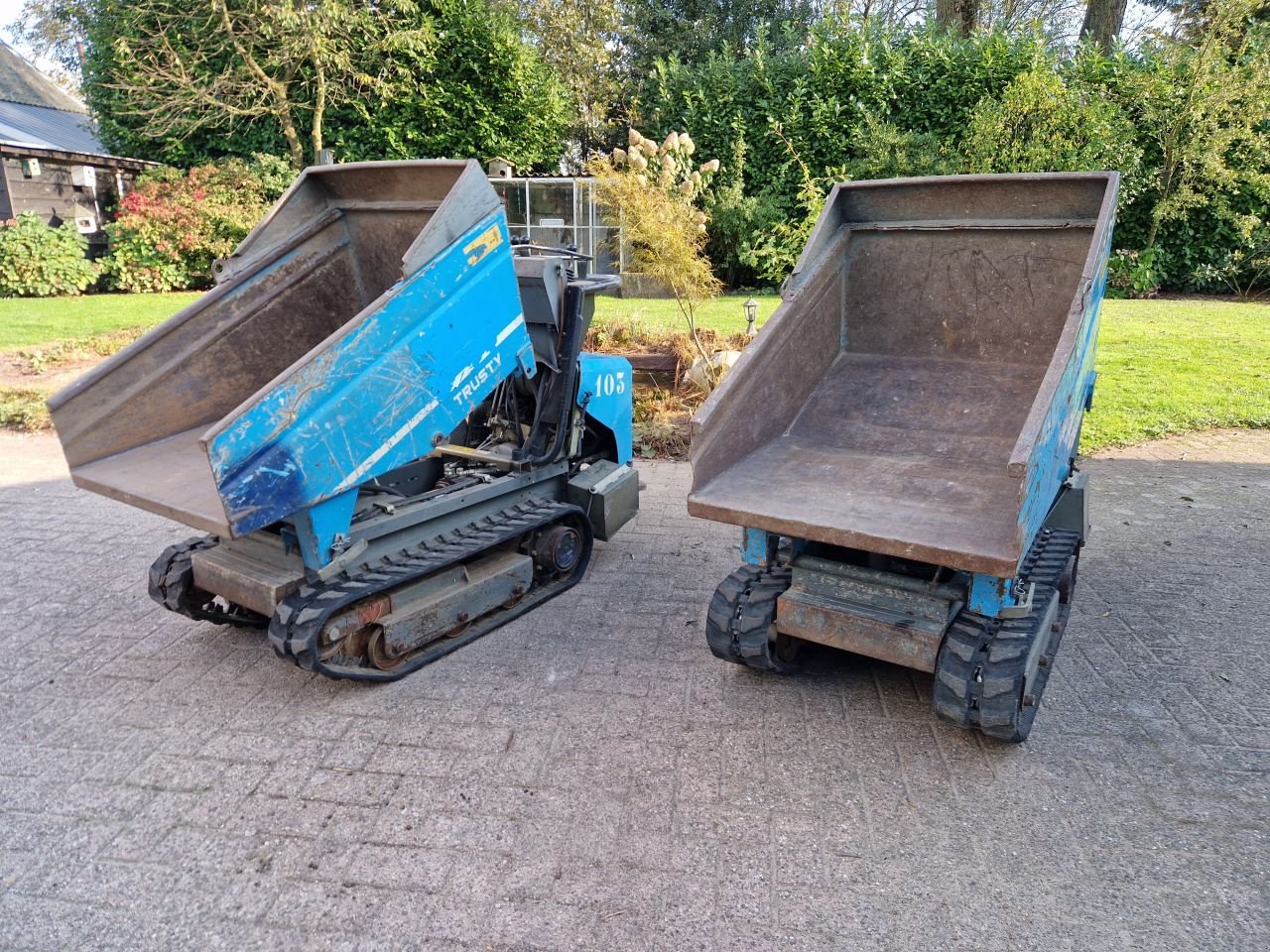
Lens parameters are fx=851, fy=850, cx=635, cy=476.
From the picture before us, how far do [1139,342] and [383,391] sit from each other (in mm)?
10034

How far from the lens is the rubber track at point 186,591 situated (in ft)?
12.8

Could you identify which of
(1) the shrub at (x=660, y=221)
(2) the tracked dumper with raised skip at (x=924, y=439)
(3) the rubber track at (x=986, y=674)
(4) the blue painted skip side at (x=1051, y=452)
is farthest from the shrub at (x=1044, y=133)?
(3) the rubber track at (x=986, y=674)

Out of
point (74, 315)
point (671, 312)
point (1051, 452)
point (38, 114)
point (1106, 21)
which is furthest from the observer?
point (38, 114)

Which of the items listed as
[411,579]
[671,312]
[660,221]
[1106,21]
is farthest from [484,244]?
[1106,21]

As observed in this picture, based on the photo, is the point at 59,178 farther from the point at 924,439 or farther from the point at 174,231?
the point at 924,439

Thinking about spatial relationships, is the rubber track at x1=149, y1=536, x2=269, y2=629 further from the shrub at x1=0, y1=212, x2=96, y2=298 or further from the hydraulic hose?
the shrub at x1=0, y1=212, x2=96, y2=298

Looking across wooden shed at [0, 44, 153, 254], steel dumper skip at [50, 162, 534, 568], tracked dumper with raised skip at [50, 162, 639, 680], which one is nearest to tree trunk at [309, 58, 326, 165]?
wooden shed at [0, 44, 153, 254]

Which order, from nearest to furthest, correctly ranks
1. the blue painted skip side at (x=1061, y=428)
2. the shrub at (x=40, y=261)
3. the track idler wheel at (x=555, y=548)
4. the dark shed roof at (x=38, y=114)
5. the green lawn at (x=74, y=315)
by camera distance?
1. the blue painted skip side at (x=1061, y=428)
2. the track idler wheel at (x=555, y=548)
3. the green lawn at (x=74, y=315)
4. the shrub at (x=40, y=261)
5. the dark shed roof at (x=38, y=114)

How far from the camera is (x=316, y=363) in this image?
3229 mm

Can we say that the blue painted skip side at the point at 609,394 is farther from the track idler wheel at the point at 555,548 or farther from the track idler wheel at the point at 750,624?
the track idler wheel at the point at 750,624

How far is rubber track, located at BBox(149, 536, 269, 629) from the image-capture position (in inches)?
154

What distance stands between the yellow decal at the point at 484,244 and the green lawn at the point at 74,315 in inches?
355

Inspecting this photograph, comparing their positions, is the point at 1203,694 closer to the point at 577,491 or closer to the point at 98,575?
the point at 577,491

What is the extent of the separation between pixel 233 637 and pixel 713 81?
1562cm
